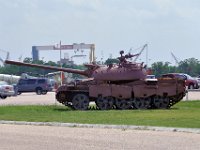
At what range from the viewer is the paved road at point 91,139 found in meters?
14.6

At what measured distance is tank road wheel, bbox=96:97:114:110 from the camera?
31406 mm

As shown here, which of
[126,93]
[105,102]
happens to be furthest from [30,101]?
[126,93]

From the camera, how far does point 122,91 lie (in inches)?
1240

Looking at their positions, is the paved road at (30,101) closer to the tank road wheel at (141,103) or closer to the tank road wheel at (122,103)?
the tank road wheel at (122,103)

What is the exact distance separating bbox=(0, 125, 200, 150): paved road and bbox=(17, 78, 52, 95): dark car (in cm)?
4173

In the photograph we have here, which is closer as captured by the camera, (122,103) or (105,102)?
(105,102)

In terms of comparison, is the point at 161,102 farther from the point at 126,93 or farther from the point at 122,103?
the point at 122,103

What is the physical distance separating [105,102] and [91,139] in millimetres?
15043

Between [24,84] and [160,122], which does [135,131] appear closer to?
[160,122]

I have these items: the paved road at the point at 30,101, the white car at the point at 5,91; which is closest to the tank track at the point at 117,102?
the paved road at the point at 30,101

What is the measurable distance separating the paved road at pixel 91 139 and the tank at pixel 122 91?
38.1 feet

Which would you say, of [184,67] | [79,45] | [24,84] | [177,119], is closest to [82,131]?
[177,119]

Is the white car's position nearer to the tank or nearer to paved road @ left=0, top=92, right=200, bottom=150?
the tank

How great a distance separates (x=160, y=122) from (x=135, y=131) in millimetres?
2918
